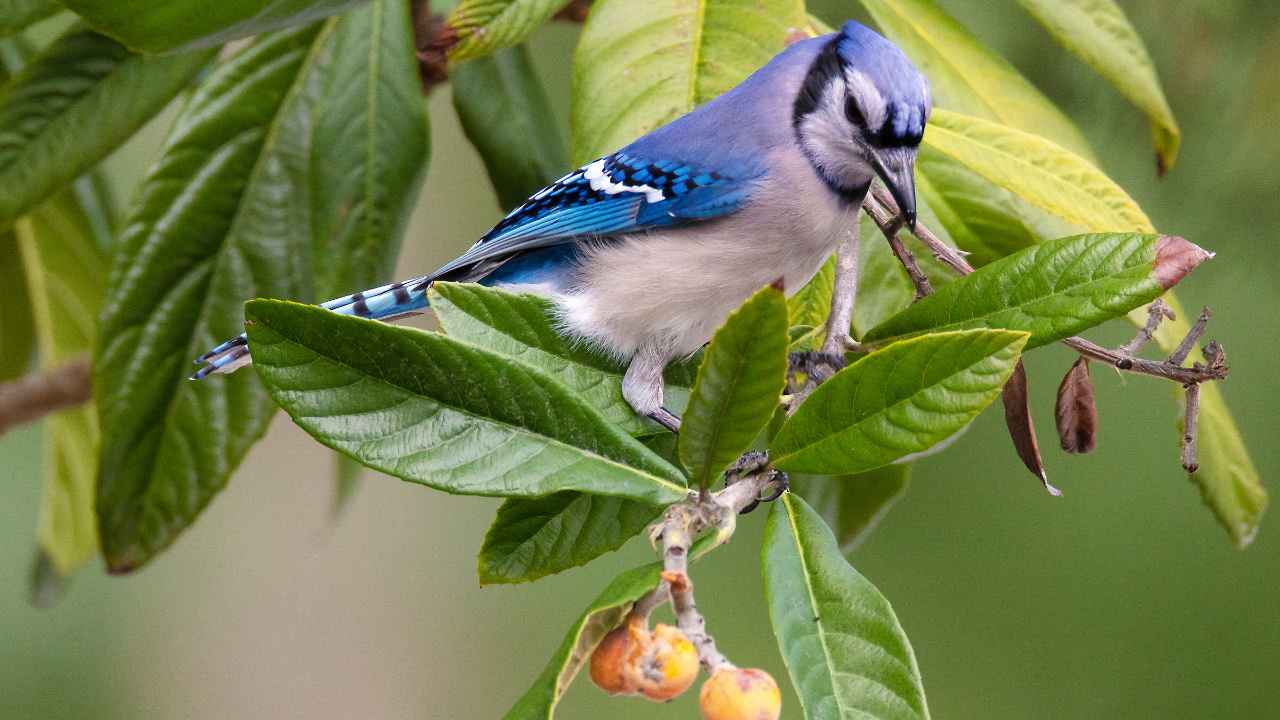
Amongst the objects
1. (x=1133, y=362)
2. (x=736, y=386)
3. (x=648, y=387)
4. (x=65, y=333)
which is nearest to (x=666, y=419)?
(x=648, y=387)

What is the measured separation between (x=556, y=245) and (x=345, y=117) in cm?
31

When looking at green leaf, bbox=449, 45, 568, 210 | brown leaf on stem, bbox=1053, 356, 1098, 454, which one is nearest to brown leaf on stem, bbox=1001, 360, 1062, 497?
brown leaf on stem, bbox=1053, 356, 1098, 454

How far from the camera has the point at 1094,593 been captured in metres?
2.04

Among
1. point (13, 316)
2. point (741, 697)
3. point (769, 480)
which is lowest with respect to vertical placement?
point (741, 697)

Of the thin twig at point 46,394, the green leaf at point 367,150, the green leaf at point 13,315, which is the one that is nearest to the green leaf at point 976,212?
the green leaf at point 367,150

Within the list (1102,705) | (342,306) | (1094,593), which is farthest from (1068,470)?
(342,306)

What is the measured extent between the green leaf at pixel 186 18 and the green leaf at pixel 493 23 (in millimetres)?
147

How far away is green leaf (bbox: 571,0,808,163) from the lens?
82 centimetres

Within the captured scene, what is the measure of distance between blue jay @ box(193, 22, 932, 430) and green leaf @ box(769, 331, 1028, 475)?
0.15 metres

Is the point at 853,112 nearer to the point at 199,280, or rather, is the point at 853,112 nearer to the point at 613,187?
the point at 613,187

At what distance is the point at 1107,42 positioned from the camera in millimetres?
989

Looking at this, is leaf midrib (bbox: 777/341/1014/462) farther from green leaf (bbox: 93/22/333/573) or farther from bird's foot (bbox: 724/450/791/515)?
green leaf (bbox: 93/22/333/573)

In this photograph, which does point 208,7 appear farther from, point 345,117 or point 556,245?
point 345,117

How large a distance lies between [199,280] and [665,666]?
725 mm
